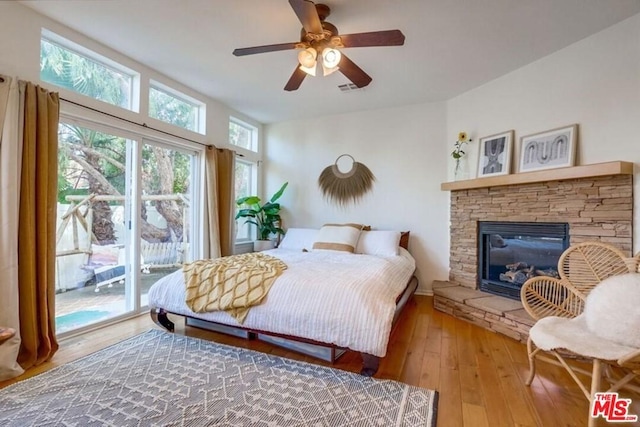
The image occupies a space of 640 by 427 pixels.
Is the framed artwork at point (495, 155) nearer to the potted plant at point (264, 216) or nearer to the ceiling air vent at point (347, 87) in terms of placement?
the ceiling air vent at point (347, 87)

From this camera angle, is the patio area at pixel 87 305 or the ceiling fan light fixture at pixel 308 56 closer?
the ceiling fan light fixture at pixel 308 56

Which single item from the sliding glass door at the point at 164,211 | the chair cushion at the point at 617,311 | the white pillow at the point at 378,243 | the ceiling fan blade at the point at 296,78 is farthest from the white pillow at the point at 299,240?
the chair cushion at the point at 617,311

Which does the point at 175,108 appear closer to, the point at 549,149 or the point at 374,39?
the point at 374,39

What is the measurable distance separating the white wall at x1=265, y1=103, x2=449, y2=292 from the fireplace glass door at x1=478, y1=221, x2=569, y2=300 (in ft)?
1.79

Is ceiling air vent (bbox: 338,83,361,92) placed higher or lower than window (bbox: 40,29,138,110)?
higher

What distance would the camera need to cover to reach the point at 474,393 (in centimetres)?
179

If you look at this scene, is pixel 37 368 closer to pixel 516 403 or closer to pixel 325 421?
pixel 325 421

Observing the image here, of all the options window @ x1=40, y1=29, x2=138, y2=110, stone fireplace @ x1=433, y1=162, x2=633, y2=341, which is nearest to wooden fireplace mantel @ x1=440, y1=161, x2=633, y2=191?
stone fireplace @ x1=433, y1=162, x2=633, y2=341

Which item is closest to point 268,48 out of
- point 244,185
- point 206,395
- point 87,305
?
point 206,395

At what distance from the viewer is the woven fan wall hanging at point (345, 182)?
438cm

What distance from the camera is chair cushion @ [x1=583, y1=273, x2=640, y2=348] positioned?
1530 millimetres

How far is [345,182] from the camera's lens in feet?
14.8

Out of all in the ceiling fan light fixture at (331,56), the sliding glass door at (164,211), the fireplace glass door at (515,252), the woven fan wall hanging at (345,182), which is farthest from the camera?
the woven fan wall hanging at (345,182)

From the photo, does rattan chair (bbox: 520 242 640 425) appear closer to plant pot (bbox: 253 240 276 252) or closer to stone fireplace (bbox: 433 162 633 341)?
stone fireplace (bbox: 433 162 633 341)
